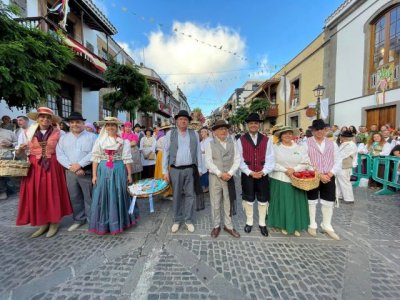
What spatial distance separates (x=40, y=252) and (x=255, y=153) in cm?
346

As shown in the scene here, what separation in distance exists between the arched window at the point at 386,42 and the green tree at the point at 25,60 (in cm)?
1355

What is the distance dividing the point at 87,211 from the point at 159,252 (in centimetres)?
163

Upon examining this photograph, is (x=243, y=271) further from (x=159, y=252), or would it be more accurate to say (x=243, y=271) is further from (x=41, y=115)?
(x=41, y=115)

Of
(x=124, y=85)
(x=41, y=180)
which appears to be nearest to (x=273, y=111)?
(x=124, y=85)

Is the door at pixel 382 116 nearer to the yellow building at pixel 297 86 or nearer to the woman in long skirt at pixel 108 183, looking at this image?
the yellow building at pixel 297 86

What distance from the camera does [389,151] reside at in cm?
611

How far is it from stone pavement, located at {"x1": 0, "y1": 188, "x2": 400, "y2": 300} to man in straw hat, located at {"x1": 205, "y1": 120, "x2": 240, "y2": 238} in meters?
0.47

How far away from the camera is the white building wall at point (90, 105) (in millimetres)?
11676

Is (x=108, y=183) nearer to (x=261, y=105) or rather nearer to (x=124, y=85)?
(x=124, y=85)

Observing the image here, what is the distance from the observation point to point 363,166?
6.79 meters

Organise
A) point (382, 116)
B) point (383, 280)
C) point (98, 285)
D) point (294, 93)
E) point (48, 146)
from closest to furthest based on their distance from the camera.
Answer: point (98, 285)
point (383, 280)
point (48, 146)
point (382, 116)
point (294, 93)

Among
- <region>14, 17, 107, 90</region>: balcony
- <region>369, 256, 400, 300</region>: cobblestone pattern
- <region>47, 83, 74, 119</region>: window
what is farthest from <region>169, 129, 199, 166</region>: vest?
<region>47, 83, 74, 119</region>: window

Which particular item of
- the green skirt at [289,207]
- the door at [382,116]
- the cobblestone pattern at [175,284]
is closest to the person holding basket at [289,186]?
the green skirt at [289,207]

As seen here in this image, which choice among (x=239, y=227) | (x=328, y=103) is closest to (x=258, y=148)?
(x=239, y=227)
